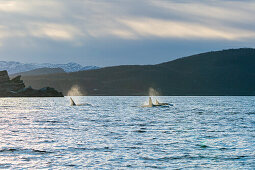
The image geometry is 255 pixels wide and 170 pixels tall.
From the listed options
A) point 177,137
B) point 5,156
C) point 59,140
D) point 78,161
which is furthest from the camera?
point 177,137

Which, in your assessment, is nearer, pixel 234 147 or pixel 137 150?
pixel 137 150

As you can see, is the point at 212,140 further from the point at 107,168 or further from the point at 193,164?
the point at 107,168

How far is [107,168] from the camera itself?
2150 centimetres

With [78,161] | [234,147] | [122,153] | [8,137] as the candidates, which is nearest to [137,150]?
[122,153]

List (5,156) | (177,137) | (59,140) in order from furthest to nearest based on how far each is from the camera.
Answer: (177,137)
(59,140)
(5,156)

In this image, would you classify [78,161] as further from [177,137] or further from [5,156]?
[177,137]

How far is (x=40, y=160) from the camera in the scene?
2358 centimetres

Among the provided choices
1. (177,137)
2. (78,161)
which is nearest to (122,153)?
(78,161)

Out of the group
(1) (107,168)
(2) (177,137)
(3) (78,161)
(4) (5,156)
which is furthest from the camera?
(2) (177,137)

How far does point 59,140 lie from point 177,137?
31.4 ft

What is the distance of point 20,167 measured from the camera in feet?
71.2

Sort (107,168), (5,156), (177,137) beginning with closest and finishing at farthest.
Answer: (107,168), (5,156), (177,137)

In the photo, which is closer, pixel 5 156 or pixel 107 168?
pixel 107 168

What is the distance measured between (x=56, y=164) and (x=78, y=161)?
1.43m
